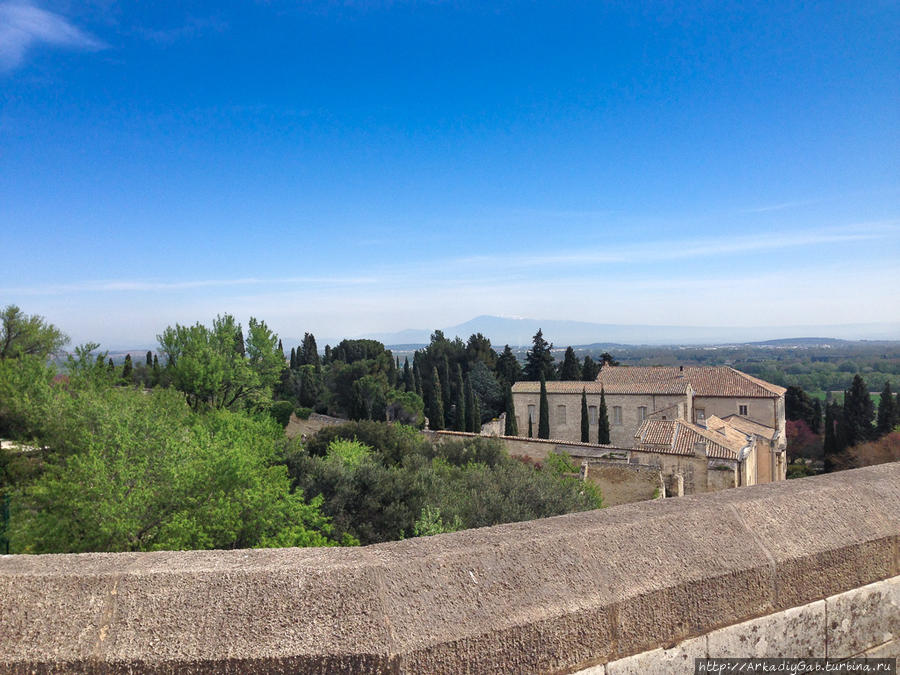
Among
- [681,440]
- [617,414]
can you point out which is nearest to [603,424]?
[617,414]

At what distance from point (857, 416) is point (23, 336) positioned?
63.3 m

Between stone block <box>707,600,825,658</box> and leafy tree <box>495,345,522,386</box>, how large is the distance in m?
53.6

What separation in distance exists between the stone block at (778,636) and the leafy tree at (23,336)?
5061 centimetres

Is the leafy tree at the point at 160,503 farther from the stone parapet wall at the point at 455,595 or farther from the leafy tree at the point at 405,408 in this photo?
the leafy tree at the point at 405,408

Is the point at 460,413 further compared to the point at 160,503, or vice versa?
the point at 460,413

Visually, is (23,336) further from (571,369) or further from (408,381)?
(571,369)

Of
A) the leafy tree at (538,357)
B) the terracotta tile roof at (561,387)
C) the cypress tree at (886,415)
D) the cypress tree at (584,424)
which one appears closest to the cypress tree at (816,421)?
the cypress tree at (886,415)

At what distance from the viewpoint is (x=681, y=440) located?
24.6m

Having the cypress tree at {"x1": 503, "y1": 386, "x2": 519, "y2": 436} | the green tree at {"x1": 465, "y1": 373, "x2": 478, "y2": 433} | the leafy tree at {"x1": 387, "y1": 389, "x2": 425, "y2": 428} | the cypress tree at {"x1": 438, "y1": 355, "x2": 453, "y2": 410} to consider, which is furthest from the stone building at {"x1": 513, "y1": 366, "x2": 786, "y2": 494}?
the cypress tree at {"x1": 438, "y1": 355, "x2": 453, "y2": 410}

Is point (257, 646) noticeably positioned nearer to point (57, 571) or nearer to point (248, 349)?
point (57, 571)

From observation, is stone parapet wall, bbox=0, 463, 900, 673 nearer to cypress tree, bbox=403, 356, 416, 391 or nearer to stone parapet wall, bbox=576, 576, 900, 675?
stone parapet wall, bbox=576, 576, 900, 675

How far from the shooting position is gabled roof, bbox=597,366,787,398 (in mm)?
38531

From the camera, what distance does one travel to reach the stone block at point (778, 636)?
2.01 metres

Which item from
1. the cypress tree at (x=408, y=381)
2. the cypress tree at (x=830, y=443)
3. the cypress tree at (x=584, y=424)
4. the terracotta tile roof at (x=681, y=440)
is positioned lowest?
the cypress tree at (x=830, y=443)
